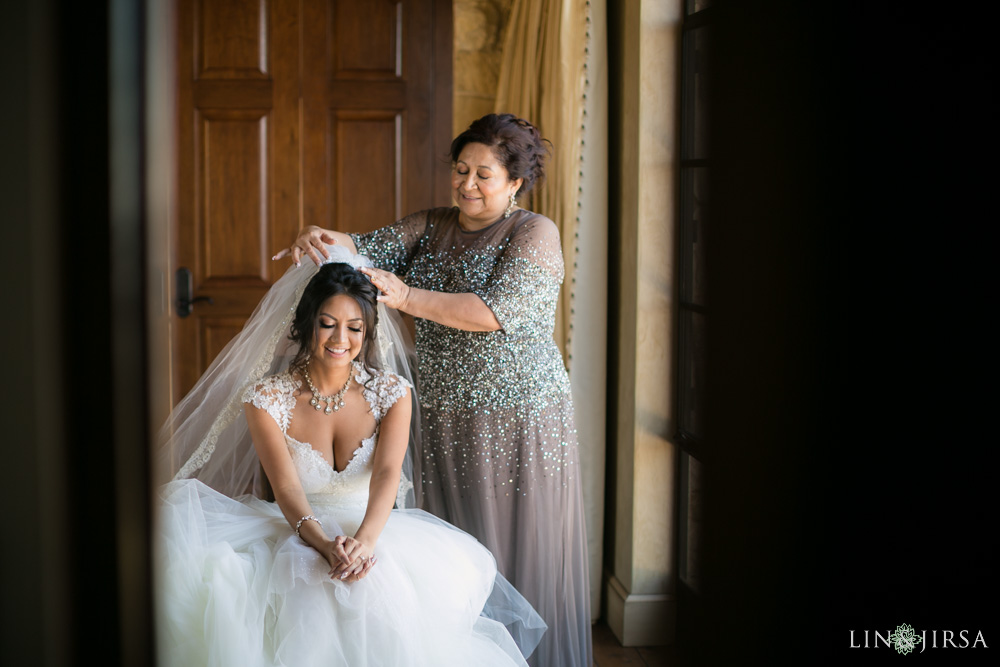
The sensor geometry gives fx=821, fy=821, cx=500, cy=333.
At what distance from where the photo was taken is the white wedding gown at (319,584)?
1.44 metres

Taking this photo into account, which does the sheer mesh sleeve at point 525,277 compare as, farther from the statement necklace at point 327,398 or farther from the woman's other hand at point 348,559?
the woman's other hand at point 348,559

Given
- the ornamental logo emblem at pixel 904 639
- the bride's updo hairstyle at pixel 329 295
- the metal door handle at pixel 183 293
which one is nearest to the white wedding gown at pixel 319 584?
the bride's updo hairstyle at pixel 329 295

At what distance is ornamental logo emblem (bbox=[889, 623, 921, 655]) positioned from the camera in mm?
224

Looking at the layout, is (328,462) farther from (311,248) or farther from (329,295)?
(311,248)

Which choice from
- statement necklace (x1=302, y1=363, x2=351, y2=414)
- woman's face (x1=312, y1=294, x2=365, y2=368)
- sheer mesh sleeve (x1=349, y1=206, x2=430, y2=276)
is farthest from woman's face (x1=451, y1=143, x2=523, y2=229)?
statement necklace (x1=302, y1=363, x2=351, y2=414)

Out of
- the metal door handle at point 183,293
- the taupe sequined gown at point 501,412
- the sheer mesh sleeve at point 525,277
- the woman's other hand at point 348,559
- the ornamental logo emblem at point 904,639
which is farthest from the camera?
the metal door handle at point 183,293

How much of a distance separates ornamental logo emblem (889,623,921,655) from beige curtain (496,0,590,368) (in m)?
2.35

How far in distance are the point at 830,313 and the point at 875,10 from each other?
87 millimetres

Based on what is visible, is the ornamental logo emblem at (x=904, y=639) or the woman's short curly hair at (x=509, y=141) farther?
the woman's short curly hair at (x=509, y=141)

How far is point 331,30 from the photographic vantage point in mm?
3111

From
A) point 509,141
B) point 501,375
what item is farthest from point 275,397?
point 509,141

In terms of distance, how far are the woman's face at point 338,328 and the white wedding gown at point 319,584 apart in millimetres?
116

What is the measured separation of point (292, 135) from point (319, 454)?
5.65 feet

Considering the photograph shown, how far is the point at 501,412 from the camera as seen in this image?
2.05m
